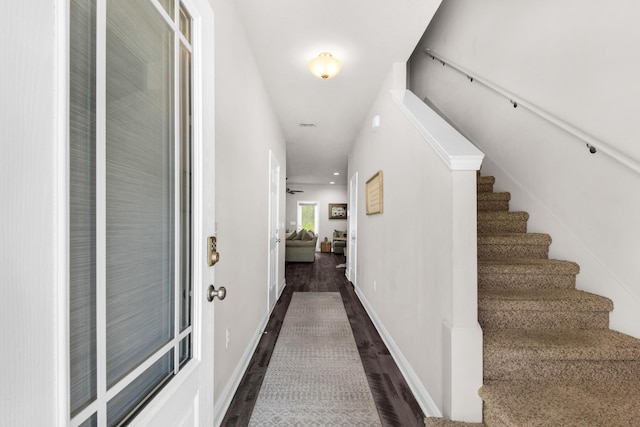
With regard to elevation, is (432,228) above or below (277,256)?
above

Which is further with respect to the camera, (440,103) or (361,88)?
(440,103)

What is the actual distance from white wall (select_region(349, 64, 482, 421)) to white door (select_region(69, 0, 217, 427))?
1149 millimetres

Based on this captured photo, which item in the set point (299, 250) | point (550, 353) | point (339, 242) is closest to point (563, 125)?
point (550, 353)

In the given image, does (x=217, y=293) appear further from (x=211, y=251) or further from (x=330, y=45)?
(x=330, y=45)

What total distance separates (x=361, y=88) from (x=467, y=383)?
2766 mm

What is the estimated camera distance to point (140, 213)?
0.77m

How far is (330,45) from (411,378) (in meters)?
2.59

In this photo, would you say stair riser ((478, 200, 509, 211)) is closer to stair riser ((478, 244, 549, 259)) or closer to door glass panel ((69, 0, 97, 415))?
stair riser ((478, 244, 549, 259))

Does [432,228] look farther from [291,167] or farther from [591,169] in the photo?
[291,167]

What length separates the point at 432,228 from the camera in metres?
1.68

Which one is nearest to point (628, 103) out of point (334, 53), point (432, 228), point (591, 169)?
point (591, 169)

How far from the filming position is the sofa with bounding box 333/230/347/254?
31.5ft

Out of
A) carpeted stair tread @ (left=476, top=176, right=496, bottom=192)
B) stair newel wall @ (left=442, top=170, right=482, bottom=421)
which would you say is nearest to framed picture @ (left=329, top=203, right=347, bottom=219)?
carpeted stair tread @ (left=476, top=176, right=496, bottom=192)

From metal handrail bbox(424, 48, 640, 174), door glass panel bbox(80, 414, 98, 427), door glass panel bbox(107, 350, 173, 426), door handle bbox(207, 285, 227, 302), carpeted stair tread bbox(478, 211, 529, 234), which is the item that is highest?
metal handrail bbox(424, 48, 640, 174)
